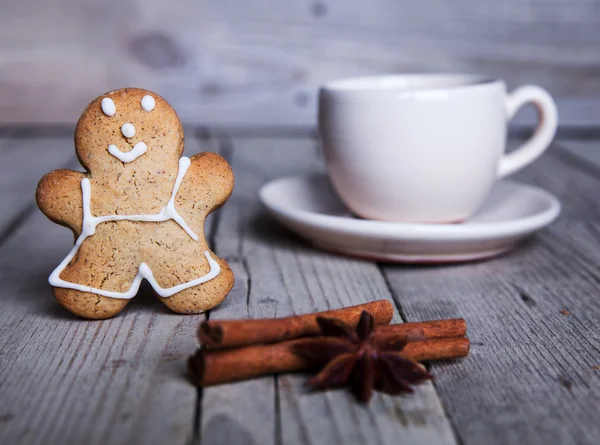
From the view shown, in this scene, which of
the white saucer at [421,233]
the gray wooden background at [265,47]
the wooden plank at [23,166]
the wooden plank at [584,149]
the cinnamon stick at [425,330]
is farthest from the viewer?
the gray wooden background at [265,47]

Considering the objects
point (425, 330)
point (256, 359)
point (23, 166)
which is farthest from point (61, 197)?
point (23, 166)

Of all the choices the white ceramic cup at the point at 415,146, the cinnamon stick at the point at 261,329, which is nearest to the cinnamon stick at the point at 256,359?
the cinnamon stick at the point at 261,329

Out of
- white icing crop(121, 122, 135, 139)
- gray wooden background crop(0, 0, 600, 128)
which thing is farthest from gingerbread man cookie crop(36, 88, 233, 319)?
gray wooden background crop(0, 0, 600, 128)

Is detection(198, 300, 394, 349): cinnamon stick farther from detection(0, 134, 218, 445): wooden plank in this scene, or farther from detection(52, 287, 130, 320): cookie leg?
detection(52, 287, 130, 320): cookie leg

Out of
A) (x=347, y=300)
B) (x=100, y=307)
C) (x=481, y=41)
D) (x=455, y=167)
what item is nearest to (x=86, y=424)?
(x=100, y=307)

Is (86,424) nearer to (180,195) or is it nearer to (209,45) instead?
(180,195)

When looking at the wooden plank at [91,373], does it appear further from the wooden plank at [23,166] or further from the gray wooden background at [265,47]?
the gray wooden background at [265,47]
